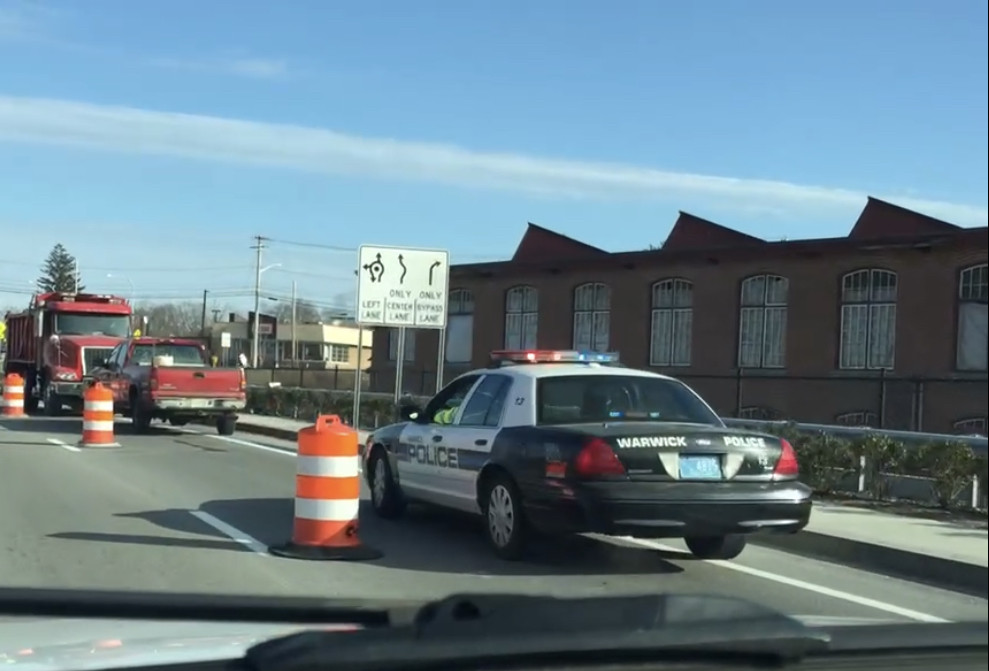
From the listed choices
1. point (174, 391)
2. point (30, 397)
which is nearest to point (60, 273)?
point (174, 391)

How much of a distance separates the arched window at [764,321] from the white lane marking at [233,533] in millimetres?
3878

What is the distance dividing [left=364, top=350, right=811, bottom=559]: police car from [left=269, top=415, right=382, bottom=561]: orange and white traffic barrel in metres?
0.88

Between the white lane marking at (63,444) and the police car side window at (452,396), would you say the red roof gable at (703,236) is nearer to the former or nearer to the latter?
the police car side window at (452,396)

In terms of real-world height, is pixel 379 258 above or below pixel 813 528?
above

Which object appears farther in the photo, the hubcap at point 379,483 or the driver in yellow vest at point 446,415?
the hubcap at point 379,483

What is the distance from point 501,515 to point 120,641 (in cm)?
566

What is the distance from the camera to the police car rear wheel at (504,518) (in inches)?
325

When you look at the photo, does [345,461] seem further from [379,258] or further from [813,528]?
[379,258]

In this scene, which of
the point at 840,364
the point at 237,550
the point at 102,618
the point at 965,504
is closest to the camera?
the point at 965,504

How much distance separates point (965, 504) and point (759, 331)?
7.93 m

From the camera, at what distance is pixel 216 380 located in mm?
21688

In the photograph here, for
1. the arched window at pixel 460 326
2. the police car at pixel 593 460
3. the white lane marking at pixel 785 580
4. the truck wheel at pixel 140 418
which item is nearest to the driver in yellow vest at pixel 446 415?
the police car at pixel 593 460

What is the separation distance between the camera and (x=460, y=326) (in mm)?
24922

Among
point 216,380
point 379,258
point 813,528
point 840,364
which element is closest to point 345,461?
point 813,528
